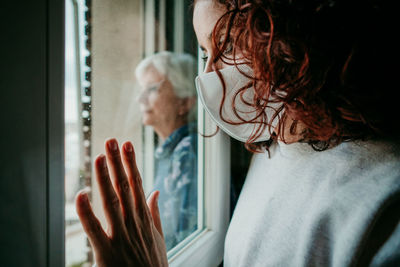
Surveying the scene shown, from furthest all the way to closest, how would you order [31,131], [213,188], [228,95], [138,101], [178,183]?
[138,101]
[178,183]
[213,188]
[228,95]
[31,131]

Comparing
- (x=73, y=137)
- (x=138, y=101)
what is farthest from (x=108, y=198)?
(x=138, y=101)

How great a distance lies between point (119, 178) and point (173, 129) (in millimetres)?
787

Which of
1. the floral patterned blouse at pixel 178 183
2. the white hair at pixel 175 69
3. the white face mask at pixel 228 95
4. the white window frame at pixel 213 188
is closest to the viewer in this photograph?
the white face mask at pixel 228 95

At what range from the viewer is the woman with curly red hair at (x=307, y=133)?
0.37 m

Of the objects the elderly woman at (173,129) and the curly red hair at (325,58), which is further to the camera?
the elderly woman at (173,129)

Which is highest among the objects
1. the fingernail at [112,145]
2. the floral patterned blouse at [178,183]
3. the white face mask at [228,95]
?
the white face mask at [228,95]

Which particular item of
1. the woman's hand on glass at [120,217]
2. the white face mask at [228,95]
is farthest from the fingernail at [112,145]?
the white face mask at [228,95]

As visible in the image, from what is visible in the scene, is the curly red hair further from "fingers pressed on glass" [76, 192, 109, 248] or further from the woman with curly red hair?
"fingers pressed on glass" [76, 192, 109, 248]

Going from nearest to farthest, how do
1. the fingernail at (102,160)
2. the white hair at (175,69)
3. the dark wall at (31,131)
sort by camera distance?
the dark wall at (31,131)
the fingernail at (102,160)
the white hair at (175,69)

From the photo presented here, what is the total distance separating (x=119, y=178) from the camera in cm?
39

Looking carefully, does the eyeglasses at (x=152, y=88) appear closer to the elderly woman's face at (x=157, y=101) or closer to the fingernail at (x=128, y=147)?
the elderly woman's face at (x=157, y=101)

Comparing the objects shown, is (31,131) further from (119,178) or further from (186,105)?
(186,105)

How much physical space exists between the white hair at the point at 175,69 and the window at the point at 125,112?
0.03m

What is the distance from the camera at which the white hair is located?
1.08m
